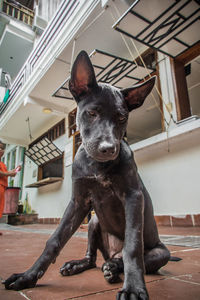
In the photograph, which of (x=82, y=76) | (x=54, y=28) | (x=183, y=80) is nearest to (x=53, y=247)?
(x=82, y=76)

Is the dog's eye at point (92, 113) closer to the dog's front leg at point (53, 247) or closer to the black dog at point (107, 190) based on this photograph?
the black dog at point (107, 190)

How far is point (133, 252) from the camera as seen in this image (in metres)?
0.85

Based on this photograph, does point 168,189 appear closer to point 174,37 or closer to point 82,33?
point 174,37

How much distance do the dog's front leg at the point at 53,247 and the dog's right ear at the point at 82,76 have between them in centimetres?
56

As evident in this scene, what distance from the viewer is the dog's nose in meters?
0.90

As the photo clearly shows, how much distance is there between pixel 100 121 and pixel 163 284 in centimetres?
75

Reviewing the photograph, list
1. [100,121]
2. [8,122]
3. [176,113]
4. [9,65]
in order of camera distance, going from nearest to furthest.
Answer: [100,121], [176,113], [8,122], [9,65]

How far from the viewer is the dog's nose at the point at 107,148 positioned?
2.96 feet

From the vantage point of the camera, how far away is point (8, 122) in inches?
368

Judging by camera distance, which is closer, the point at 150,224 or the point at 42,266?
the point at 42,266

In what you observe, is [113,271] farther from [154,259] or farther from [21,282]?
[21,282]

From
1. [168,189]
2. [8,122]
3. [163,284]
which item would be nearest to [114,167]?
[163,284]

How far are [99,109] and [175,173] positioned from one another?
379 centimetres

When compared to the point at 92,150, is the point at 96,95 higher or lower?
higher
